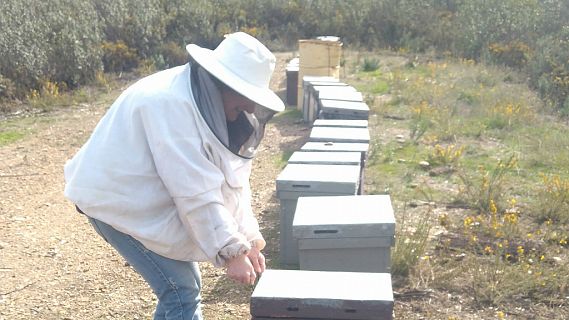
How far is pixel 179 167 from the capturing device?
206 cm

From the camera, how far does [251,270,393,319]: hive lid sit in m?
2.28

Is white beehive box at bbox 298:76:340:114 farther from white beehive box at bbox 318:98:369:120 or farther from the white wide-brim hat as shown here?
the white wide-brim hat

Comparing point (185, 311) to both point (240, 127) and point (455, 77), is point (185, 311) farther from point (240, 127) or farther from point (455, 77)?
point (455, 77)

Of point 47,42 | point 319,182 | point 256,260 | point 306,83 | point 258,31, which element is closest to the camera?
point 256,260

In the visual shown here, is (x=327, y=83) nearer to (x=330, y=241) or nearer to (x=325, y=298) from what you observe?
(x=330, y=241)

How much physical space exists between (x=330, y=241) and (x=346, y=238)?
3.1 inches

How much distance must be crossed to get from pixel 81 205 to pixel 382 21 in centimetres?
1402

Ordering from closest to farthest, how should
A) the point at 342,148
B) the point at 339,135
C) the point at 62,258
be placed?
the point at 62,258 → the point at 342,148 → the point at 339,135

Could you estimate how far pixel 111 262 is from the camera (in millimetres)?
4277

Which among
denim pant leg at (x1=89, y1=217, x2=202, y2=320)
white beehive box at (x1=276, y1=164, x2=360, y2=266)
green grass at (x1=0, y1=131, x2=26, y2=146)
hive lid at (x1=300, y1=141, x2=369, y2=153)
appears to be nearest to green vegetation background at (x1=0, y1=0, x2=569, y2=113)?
green grass at (x1=0, y1=131, x2=26, y2=146)

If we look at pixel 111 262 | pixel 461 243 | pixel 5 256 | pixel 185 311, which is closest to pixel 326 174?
pixel 461 243

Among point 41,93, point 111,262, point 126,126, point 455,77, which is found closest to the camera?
point 126,126

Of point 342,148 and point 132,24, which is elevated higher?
point 342,148

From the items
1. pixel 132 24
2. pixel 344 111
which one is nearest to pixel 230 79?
pixel 344 111
